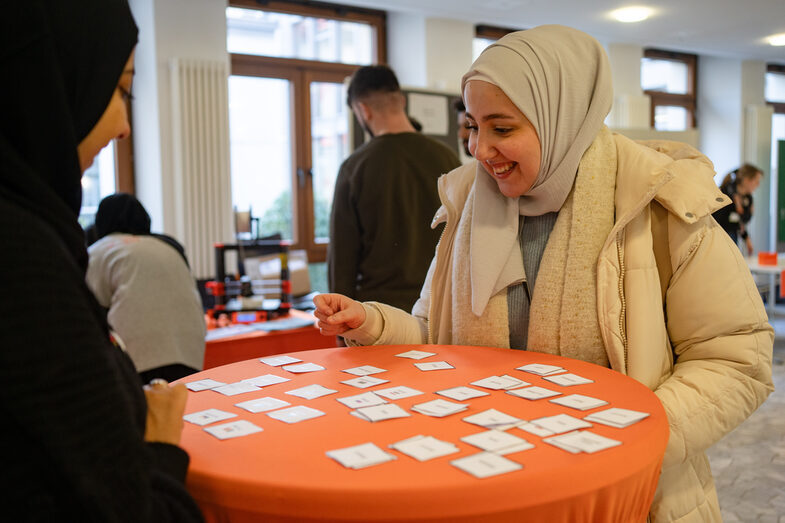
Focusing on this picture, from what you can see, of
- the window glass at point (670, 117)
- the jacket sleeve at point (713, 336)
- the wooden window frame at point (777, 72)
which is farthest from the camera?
the wooden window frame at point (777, 72)

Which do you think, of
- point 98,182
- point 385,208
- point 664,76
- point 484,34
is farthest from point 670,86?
point 385,208

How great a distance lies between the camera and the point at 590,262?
4.70 ft

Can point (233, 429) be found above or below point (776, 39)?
below

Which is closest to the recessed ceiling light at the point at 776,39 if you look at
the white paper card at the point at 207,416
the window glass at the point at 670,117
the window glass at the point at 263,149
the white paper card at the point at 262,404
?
the window glass at the point at 670,117

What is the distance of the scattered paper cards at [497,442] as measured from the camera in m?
0.92

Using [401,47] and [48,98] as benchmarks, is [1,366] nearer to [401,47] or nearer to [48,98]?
[48,98]

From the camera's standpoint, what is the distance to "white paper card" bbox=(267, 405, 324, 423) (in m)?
1.08

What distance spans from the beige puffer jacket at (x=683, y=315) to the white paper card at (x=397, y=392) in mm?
461

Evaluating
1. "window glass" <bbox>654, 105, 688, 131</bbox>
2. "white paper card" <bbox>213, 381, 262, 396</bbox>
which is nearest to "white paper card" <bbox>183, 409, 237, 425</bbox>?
"white paper card" <bbox>213, 381, 262, 396</bbox>

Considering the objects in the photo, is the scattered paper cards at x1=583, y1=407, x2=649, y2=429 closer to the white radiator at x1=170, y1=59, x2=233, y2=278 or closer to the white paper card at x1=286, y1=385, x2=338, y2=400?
the white paper card at x1=286, y1=385, x2=338, y2=400

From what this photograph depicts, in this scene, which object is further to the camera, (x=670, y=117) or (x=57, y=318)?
(x=670, y=117)

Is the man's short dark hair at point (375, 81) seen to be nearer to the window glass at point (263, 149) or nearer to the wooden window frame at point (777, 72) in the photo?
the window glass at point (263, 149)

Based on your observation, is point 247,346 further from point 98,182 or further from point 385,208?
point 98,182

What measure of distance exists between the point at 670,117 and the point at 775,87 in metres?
2.38
